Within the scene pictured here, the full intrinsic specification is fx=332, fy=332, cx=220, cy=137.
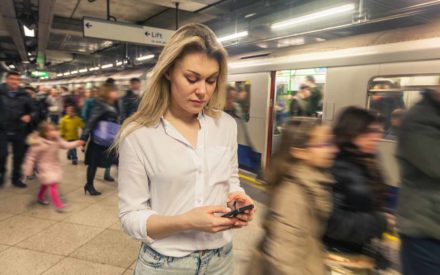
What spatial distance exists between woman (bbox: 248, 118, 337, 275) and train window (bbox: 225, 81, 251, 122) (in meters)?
5.85

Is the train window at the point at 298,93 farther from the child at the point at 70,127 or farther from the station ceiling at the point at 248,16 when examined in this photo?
the child at the point at 70,127

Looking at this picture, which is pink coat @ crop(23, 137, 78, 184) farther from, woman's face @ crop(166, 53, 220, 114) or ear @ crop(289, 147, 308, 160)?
woman's face @ crop(166, 53, 220, 114)

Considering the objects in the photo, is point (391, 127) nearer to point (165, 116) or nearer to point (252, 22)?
point (165, 116)

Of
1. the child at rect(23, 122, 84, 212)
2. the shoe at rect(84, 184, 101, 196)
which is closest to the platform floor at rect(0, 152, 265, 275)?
the shoe at rect(84, 184, 101, 196)

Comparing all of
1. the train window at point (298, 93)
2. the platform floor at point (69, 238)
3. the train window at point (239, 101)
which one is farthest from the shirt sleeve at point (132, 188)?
the train window at point (239, 101)

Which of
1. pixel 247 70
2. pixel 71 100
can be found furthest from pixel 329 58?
pixel 71 100

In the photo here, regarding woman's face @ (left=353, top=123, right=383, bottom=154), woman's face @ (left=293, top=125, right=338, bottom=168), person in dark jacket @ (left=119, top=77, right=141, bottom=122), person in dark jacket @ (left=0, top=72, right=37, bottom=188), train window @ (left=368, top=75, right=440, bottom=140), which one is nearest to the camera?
woman's face @ (left=293, top=125, right=338, bottom=168)

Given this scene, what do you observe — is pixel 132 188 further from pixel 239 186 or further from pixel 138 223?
pixel 239 186

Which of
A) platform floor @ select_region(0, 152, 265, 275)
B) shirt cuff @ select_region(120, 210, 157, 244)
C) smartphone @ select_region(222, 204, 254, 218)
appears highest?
smartphone @ select_region(222, 204, 254, 218)

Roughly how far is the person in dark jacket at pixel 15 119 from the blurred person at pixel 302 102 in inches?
188

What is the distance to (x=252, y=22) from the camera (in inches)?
→ 353

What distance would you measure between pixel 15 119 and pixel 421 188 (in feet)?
19.0

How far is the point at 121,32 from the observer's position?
758 cm

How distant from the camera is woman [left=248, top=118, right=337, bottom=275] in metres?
1.52
